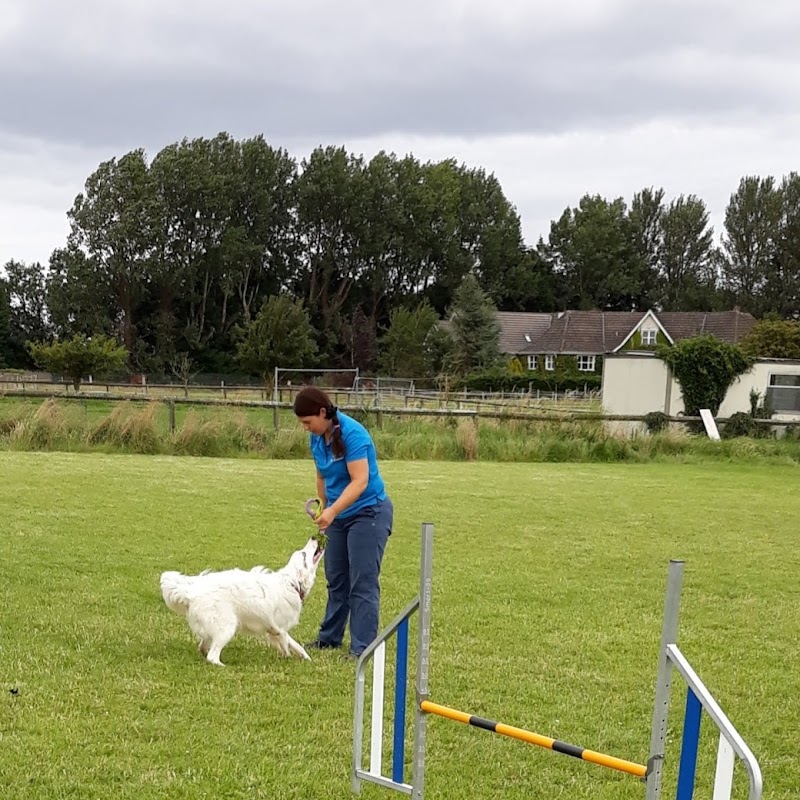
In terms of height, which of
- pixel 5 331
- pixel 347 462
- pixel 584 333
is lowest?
pixel 347 462

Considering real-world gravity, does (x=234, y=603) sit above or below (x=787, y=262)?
below

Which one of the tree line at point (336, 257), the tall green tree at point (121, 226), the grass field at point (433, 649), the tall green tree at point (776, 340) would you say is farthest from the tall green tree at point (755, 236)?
the grass field at point (433, 649)

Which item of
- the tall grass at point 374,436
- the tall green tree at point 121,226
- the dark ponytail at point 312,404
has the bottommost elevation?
the tall grass at point 374,436

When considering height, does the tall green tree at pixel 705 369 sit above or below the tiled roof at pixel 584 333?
below

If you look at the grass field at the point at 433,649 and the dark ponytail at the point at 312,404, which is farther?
the dark ponytail at the point at 312,404

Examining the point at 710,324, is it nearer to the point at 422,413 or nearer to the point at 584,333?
the point at 584,333

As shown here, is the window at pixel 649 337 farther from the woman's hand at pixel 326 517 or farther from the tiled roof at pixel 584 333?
the woman's hand at pixel 326 517

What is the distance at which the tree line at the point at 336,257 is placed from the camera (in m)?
60.3

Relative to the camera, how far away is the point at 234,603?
16.6 feet

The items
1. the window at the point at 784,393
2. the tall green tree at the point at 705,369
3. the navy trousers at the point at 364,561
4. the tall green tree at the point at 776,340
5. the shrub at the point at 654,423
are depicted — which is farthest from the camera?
the tall green tree at the point at 776,340

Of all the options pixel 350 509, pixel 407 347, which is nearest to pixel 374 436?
pixel 350 509

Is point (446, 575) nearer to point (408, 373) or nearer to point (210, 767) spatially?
point (210, 767)

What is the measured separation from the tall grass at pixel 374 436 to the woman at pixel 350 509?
1237 centimetres

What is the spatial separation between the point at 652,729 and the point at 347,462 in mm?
2701
